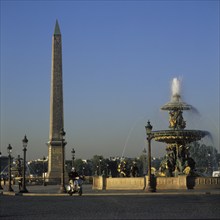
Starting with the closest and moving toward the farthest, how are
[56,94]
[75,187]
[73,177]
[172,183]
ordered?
[73,177]
[75,187]
[172,183]
[56,94]

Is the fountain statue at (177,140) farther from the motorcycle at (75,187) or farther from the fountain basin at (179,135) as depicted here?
the motorcycle at (75,187)

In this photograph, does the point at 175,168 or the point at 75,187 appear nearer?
the point at 75,187

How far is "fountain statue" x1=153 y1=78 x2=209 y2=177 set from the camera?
135ft

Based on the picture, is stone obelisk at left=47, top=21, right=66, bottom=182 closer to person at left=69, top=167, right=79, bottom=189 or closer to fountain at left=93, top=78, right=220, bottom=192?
fountain at left=93, top=78, right=220, bottom=192

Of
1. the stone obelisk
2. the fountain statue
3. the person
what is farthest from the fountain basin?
the stone obelisk

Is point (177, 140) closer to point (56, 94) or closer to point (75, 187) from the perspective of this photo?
point (75, 187)

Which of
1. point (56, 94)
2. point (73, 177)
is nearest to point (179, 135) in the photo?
point (73, 177)

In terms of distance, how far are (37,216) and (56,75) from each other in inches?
2063

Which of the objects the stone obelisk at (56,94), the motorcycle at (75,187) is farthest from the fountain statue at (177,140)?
the stone obelisk at (56,94)

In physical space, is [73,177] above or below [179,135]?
below

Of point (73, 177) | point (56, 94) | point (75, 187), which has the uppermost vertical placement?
point (56, 94)

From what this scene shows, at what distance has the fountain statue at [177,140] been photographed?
41.2 meters

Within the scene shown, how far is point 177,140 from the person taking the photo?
42.0 metres

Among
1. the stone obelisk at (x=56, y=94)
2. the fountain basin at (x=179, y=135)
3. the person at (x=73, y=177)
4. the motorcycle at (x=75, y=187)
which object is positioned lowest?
the motorcycle at (x=75, y=187)
